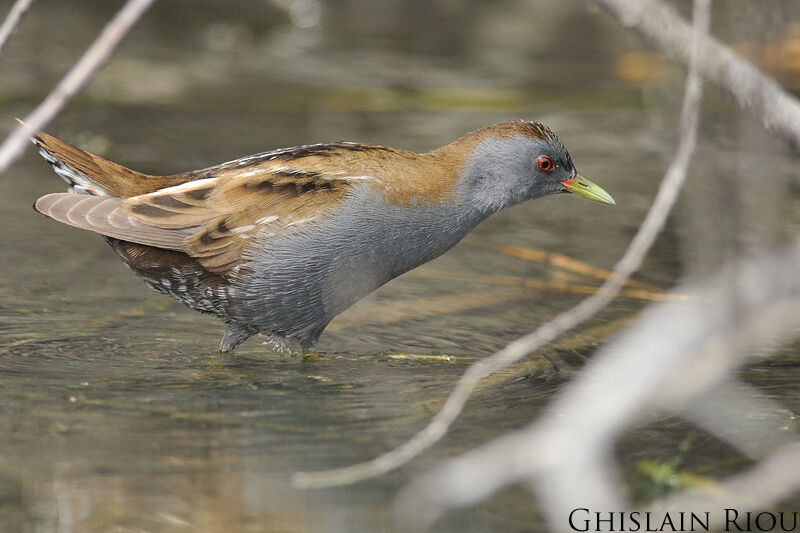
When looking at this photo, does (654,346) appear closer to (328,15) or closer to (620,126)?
(620,126)

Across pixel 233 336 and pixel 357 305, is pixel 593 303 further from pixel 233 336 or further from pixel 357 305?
pixel 357 305

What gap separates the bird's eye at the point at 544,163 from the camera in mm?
5207

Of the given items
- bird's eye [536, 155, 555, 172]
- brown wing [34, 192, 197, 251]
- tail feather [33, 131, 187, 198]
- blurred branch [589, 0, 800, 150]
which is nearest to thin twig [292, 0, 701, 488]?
blurred branch [589, 0, 800, 150]

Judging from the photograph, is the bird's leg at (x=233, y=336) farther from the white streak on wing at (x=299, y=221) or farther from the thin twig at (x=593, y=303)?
the thin twig at (x=593, y=303)

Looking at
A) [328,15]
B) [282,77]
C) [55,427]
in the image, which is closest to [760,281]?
[55,427]

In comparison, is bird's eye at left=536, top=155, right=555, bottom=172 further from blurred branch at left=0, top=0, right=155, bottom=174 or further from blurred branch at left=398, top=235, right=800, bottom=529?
blurred branch at left=0, top=0, right=155, bottom=174

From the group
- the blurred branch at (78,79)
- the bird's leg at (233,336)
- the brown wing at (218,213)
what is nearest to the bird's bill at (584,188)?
the brown wing at (218,213)

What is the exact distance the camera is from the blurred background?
360cm

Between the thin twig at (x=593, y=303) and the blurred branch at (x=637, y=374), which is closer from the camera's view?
the blurred branch at (x=637, y=374)

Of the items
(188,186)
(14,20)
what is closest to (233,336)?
(188,186)

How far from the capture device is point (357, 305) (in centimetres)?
593

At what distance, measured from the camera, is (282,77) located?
398 inches

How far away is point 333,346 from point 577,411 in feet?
11.0

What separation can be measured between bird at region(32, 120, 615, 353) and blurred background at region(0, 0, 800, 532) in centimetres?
31
